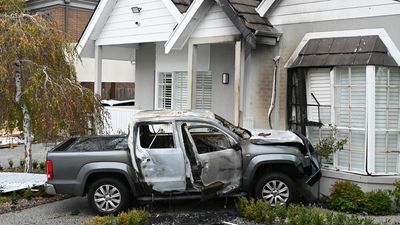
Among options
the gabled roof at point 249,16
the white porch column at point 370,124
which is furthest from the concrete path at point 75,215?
the gabled roof at point 249,16

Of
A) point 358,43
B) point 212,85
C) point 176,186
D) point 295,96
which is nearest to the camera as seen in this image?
point 176,186

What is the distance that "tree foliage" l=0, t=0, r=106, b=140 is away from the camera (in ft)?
33.3

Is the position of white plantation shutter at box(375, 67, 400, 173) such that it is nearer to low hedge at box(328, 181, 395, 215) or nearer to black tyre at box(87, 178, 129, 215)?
low hedge at box(328, 181, 395, 215)

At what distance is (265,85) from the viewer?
1082 cm

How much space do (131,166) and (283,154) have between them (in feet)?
8.74

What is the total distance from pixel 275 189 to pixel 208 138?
150cm

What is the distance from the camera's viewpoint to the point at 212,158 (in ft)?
27.0

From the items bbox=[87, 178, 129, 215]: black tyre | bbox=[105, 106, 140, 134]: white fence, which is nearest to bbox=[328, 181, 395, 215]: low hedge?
bbox=[87, 178, 129, 215]: black tyre

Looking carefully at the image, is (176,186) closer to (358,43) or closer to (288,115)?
(288,115)

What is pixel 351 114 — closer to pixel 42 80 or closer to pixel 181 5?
pixel 181 5

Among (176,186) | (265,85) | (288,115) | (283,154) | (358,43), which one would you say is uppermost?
(358,43)

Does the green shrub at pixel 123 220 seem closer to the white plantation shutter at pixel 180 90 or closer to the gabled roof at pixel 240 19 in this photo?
the gabled roof at pixel 240 19

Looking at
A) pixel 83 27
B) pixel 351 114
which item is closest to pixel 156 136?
pixel 351 114

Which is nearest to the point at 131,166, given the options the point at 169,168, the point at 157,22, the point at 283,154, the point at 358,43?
the point at 169,168
